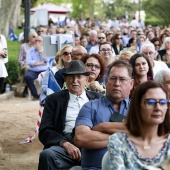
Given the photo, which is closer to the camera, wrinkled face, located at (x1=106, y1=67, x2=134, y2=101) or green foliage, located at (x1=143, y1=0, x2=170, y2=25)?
wrinkled face, located at (x1=106, y1=67, x2=134, y2=101)

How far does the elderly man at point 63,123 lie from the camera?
5.96 meters

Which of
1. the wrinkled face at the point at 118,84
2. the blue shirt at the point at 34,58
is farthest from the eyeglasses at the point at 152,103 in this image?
the blue shirt at the point at 34,58

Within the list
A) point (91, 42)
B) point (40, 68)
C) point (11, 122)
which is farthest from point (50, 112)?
point (91, 42)

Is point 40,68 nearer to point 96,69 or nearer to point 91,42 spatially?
point 91,42

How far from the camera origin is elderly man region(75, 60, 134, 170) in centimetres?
500

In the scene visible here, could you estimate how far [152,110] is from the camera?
13.5ft

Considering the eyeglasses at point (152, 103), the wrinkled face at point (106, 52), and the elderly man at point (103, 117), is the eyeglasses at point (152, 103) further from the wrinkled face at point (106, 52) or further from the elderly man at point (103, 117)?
the wrinkled face at point (106, 52)

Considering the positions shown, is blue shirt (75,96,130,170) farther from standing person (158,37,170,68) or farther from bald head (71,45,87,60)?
standing person (158,37,170,68)

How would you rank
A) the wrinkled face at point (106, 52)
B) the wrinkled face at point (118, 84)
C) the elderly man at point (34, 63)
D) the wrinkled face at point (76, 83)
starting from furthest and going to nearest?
1. the elderly man at point (34, 63)
2. the wrinkled face at point (106, 52)
3. the wrinkled face at point (76, 83)
4. the wrinkled face at point (118, 84)

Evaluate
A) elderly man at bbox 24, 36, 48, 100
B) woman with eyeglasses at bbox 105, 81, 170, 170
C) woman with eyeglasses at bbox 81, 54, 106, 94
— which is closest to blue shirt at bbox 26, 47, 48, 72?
elderly man at bbox 24, 36, 48, 100

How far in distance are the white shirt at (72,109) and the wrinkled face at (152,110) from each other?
239cm

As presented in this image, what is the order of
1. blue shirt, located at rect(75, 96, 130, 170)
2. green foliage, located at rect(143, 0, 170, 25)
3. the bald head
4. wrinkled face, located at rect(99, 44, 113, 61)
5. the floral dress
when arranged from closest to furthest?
the floral dress < blue shirt, located at rect(75, 96, 130, 170) < the bald head < wrinkled face, located at rect(99, 44, 113, 61) < green foliage, located at rect(143, 0, 170, 25)

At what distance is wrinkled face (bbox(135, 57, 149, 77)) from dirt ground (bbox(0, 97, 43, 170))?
2.00m

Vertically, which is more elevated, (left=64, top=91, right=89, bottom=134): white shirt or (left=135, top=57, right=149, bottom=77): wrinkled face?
(left=135, top=57, right=149, bottom=77): wrinkled face
